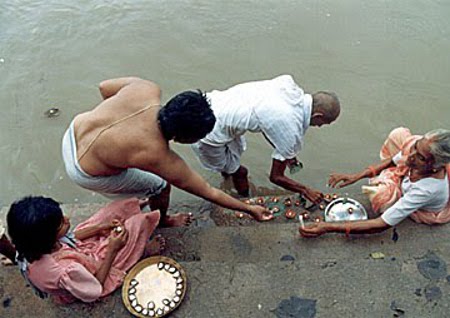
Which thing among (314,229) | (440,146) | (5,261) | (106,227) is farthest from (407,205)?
(5,261)

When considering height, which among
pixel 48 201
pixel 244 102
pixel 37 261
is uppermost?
pixel 244 102

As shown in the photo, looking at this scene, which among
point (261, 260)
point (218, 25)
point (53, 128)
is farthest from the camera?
point (218, 25)

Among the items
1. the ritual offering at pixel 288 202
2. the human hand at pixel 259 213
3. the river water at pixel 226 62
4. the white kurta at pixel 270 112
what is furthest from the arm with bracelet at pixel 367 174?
the river water at pixel 226 62

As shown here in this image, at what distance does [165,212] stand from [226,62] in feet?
8.51

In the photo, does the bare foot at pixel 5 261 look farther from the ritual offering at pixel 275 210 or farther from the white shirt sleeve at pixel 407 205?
the white shirt sleeve at pixel 407 205

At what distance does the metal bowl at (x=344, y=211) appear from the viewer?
3529 mm

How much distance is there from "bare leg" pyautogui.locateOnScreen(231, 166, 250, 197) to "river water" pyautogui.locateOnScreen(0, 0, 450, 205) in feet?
0.88

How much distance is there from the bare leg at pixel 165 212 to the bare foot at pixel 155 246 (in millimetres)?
395

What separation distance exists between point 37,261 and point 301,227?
5.43 feet

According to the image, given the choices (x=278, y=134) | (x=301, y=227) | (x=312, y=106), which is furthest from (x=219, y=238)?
(x=312, y=106)

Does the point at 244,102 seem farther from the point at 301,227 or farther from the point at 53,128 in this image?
the point at 53,128

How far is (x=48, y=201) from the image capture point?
2.51 meters

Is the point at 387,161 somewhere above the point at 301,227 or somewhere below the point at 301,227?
A: above

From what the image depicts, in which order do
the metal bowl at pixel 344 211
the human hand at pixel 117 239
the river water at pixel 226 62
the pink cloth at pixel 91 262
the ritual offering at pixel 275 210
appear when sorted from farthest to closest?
the river water at pixel 226 62, the ritual offering at pixel 275 210, the metal bowl at pixel 344 211, the human hand at pixel 117 239, the pink cloth at pixel 91 262
